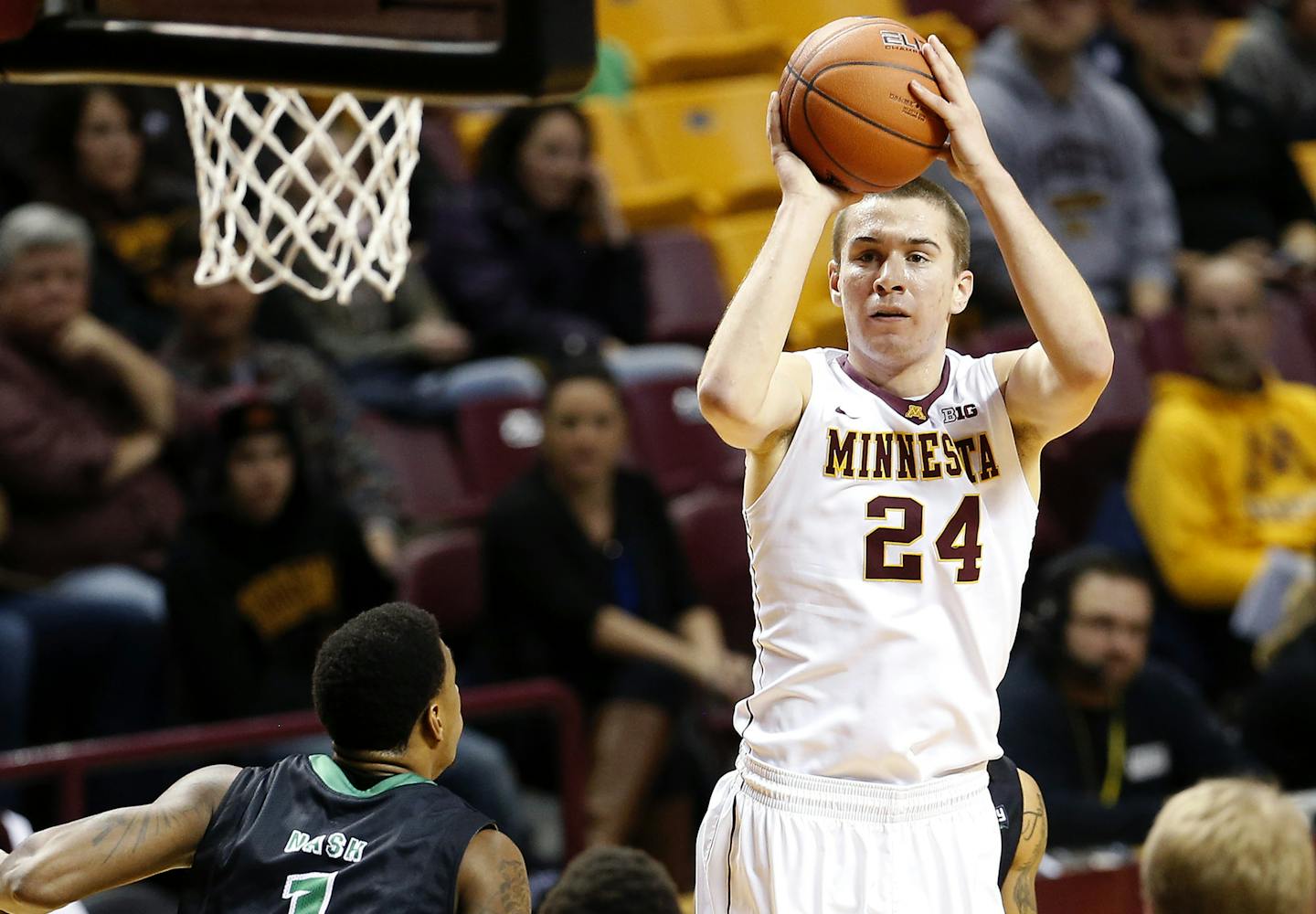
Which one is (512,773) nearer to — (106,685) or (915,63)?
(106,685)

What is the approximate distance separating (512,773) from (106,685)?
→ 46.8 inches

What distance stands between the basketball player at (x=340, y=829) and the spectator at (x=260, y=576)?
215 centimetres

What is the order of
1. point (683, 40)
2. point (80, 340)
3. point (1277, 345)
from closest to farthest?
point (80, 340) < point (1277, 345) < point (683, 40)

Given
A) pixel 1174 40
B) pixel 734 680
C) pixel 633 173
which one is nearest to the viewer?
pixel 734 680

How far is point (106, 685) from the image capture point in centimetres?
529

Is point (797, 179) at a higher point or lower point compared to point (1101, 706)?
higher

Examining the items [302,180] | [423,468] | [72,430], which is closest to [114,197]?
[72,430]

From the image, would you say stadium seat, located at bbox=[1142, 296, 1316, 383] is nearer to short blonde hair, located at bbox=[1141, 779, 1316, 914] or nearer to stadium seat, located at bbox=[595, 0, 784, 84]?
stadium seat, located at bbox=[595, 0, 784, 84]

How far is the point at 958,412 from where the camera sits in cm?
316

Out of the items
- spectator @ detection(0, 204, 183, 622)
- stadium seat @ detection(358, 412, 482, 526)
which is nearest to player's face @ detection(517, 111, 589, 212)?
stadium seat @ detection(358, 412, 482, 526)

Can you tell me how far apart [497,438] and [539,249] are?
2.90 ft

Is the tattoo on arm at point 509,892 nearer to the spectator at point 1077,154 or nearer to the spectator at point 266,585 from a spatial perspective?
the spectator at point 266,585

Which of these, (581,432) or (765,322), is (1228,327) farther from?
(765,322)

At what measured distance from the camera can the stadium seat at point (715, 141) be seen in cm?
869
